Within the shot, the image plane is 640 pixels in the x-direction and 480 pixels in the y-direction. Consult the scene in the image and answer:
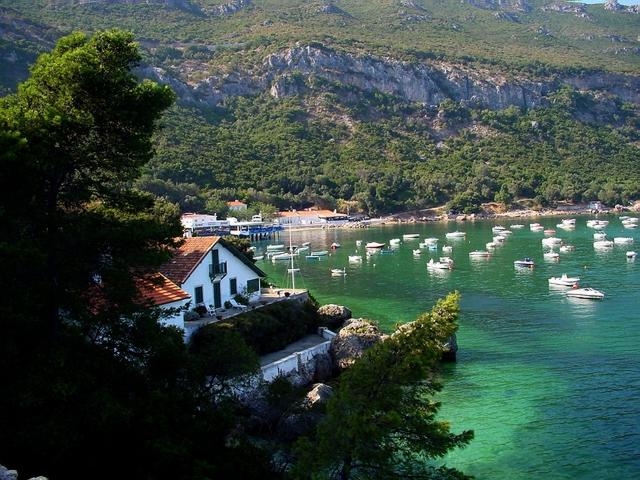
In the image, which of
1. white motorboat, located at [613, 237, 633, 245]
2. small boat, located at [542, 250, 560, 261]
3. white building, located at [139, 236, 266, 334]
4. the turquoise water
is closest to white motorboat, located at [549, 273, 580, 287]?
the turquoise water

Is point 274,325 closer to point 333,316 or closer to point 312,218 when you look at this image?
point 333,316

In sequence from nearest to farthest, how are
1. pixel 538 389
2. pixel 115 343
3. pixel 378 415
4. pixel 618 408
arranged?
pixel 378 415, pixel 115 343, pixel 618 408, pixel 538 389

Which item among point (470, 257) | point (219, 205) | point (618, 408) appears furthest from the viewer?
point (219, 205)

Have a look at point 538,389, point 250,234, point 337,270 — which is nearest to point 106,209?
point 538,389

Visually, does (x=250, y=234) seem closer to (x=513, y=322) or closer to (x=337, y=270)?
(x=337, y=270)

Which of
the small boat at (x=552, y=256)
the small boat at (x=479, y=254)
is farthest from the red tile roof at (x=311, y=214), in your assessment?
the small boat at (x=552, y=256)
